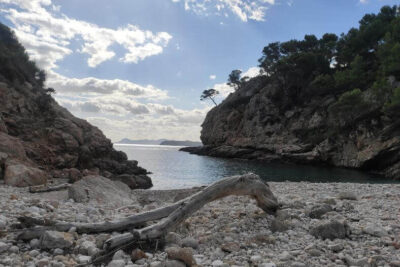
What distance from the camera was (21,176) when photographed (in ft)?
46.6

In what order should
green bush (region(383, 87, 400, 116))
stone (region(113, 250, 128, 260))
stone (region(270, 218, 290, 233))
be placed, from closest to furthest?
stone (region(113, 250, 128, 260)) → stone (region(270, 218, 290, 233)) → green bush (region(383, 87, 400, 116))

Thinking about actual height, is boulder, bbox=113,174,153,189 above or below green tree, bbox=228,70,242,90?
below

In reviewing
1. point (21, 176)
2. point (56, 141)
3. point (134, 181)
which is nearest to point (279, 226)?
point (21, 176)

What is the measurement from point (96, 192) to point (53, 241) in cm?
732

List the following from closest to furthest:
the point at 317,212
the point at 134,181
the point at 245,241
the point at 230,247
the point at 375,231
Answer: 1. the point at 230,247
2. the point at 245,241
3. the point at 375,231
4. the point at 317,212
5. the point at 134,181

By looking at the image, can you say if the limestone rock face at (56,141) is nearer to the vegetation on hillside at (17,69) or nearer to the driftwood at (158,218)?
the vegetation on hillside at (17,69)

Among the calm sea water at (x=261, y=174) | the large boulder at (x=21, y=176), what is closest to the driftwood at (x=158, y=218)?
the large boulder at (x=21, y=176)

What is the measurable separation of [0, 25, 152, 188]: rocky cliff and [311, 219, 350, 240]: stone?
17585mm

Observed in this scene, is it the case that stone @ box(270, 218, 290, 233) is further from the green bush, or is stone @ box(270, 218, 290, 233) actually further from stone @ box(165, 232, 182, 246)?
the green bush

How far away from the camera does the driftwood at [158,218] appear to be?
5.39 meters

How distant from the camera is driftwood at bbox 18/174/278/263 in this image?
539 centimetres

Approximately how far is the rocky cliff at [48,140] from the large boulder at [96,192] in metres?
7.42

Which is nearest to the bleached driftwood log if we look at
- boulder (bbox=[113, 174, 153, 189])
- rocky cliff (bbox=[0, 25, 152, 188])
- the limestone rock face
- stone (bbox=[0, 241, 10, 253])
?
stone (bbox=[0, 241, 10, 253])

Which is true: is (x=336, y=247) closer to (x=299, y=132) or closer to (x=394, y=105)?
(x=394, y=105)
